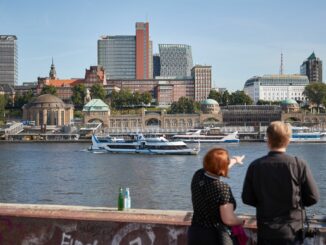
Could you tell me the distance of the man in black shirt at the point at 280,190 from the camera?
6.22 metres

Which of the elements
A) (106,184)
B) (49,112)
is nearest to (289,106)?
(49,112)

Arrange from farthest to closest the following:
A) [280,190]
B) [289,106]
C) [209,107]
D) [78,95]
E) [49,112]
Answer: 1. [78,95]
2. [289,106]
3. [209,107]
4. [49,112]
5. [280,190]

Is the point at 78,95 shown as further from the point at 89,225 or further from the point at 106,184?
the point at 89,225

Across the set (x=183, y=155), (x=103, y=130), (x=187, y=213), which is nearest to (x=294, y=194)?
(x=187, y=213)

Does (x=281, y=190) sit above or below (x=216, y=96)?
below

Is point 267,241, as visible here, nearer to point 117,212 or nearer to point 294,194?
point 294,194

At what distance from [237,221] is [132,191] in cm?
2792

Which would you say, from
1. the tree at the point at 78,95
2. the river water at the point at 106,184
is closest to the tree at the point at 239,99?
the tree at the point at 78,95

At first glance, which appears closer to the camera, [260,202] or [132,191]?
[260,202]

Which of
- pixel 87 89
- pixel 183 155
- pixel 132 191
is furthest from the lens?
pixel 87 89

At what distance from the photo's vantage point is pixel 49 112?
151 m

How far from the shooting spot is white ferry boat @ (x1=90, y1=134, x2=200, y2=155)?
243ft

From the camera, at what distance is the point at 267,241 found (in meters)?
6.28

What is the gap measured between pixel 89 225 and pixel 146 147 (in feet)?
222
